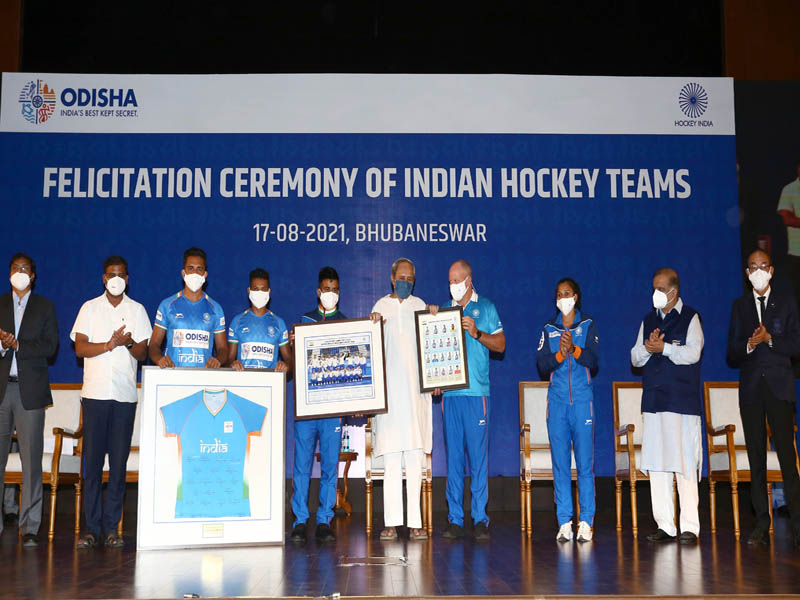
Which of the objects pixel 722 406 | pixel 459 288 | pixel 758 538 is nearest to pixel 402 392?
pixel 459 288

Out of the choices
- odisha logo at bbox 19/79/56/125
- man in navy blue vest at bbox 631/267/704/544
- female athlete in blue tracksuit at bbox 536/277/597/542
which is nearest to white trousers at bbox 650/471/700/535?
man in navy blue vest at bbox 631/267/704/544

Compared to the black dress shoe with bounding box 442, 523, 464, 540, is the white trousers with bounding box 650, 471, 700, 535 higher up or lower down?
higher up

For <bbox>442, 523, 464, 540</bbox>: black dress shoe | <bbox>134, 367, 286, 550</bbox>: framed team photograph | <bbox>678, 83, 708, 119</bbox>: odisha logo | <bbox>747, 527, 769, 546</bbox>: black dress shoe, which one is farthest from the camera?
<bbox>678, 83, 708, 119</bbox>: odisha logo

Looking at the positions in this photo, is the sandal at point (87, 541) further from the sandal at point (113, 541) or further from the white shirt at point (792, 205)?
the white shirt at point (792, 205)

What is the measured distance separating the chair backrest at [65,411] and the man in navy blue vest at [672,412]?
442 cm

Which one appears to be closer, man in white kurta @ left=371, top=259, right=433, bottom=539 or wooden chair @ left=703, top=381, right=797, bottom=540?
man in white kurta @ left=371, top=259, right=433, bottom=539

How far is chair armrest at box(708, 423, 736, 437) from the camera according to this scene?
227 inches

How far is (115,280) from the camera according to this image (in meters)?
5.32

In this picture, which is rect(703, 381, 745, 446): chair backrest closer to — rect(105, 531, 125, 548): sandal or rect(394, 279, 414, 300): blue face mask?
rect(394, 279, 414, 300): blue face mask

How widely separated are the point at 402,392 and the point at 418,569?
1.57m

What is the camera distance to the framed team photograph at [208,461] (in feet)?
16.1

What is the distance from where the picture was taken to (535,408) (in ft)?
22.3

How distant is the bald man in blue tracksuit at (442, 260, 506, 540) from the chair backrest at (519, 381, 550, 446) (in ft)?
4.11

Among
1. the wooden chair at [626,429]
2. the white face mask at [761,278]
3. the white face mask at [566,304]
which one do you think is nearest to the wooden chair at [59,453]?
the white face mask at [566,304]
